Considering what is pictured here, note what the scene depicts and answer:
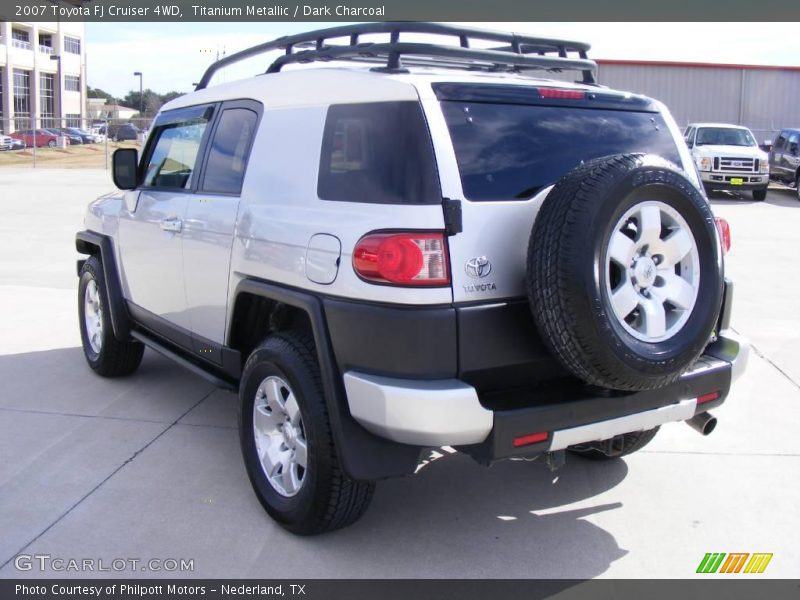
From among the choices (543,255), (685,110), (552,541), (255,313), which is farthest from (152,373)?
(685,110)

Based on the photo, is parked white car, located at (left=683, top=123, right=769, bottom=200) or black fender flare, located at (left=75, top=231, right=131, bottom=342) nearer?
black fender flare, located at (left=75, top=231, right=131, bottom=342)

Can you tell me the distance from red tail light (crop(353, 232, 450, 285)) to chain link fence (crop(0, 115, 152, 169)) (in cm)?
2984

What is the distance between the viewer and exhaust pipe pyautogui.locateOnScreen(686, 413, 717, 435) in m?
3.77

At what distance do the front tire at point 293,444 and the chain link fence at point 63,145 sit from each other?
2907 centimetres

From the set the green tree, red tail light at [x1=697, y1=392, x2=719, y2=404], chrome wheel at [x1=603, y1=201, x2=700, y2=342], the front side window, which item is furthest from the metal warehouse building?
the green tree

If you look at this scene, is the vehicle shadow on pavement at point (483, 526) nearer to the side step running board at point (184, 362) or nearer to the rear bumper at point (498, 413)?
the rear bumper at point (498, 413)

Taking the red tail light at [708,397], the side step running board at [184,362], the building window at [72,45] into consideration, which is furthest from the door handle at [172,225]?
the building window at [72,45]

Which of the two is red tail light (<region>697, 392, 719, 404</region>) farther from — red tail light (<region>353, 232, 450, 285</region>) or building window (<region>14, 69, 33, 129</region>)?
building window (<region>14, 69, 33, 129</region>)

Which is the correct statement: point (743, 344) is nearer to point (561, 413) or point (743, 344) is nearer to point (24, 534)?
point (561, 413)

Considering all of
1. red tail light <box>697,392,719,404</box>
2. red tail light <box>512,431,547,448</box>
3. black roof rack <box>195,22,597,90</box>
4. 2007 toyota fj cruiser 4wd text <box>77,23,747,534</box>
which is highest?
black roof rack <box>195,22,597,90</box>

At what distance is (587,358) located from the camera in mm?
3000

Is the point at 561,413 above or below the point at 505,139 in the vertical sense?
Result: below

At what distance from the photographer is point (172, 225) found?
4637 mm

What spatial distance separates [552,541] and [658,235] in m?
1.41
